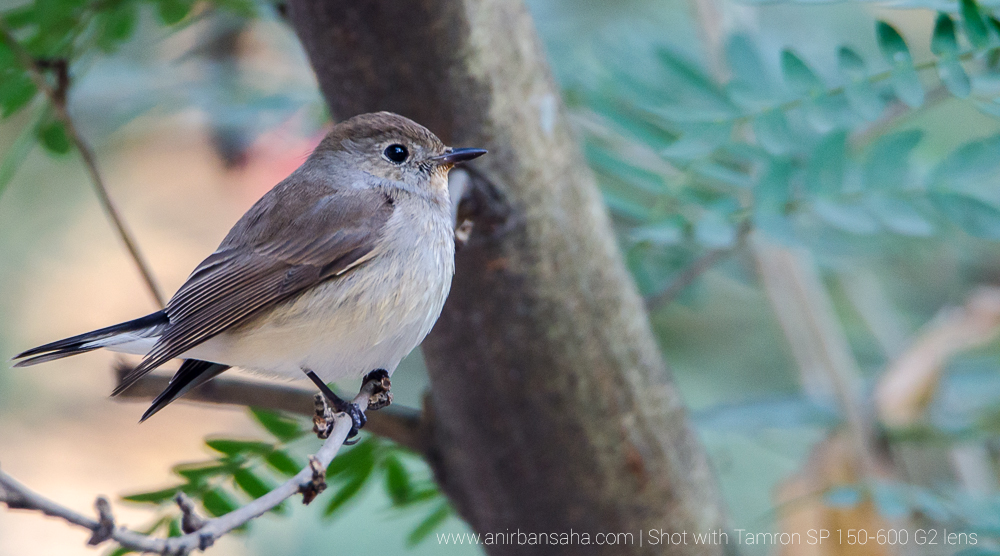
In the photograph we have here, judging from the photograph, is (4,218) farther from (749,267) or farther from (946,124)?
(946,124)

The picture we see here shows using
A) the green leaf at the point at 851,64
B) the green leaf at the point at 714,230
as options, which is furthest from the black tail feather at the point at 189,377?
the green leaf at the point at 851,64

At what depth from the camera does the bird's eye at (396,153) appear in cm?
198

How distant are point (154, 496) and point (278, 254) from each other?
568mm

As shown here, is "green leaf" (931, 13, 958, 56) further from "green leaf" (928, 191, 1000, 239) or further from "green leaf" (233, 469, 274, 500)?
"green leaf" (233, 469, 274, 500)

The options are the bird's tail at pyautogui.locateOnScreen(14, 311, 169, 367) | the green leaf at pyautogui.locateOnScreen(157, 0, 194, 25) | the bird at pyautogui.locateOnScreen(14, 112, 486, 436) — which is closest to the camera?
the bird's tail at pyautogui.locateOnScreen(14, 311, 169, 367)

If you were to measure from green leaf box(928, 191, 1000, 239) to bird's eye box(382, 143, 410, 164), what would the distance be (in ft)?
4.25

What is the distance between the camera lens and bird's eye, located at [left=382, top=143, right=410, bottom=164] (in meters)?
1.98

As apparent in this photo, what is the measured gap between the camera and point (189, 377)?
5.54 ft

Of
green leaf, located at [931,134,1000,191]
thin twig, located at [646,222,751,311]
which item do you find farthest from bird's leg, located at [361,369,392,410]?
green leaf, located at [931,134,1000,191]

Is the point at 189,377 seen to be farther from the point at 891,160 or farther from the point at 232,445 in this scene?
the point at 891,160

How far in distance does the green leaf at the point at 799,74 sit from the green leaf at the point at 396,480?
4.29 ft

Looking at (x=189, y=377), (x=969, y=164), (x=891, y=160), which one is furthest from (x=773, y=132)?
(x=189, y=377)

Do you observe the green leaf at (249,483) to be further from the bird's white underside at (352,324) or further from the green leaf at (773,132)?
the green leaf at (773,132)

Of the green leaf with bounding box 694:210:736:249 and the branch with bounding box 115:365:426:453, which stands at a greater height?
the branch with bounding box 115:365:426:453
